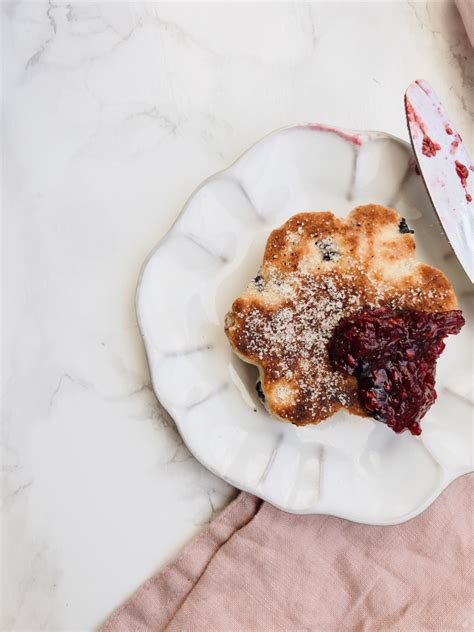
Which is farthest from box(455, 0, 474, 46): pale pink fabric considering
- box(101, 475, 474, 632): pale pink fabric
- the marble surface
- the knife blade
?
box(101, 475, 474, 632): pale pink fabric

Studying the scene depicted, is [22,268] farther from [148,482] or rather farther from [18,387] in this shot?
[148,482]

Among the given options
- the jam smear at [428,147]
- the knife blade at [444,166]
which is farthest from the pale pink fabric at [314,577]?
the jam smear at [428,147]

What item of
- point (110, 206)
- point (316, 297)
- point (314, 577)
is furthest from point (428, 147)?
point (314, 577)

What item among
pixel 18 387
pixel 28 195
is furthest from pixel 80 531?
pixel 28 195

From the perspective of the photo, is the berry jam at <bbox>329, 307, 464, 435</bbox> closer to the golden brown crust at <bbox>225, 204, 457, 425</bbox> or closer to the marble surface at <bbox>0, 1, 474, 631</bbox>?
the golden brown crust at <bbox>225, 204, 457, 425</bbox>

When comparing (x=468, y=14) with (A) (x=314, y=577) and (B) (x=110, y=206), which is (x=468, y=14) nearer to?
(B) (x=110, y=206)

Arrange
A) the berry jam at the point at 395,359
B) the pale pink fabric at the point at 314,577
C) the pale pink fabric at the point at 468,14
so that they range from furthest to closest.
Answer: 1. the pale pink fabric at the point at 468,14
2. the pale pink fabric at the point at 314,577
3. the berry jam at the point at 395,359

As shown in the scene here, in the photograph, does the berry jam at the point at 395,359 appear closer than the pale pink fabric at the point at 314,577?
Yes

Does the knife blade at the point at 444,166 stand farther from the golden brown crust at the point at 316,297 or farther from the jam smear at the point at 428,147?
the golden brown crust at the point at 316,297
